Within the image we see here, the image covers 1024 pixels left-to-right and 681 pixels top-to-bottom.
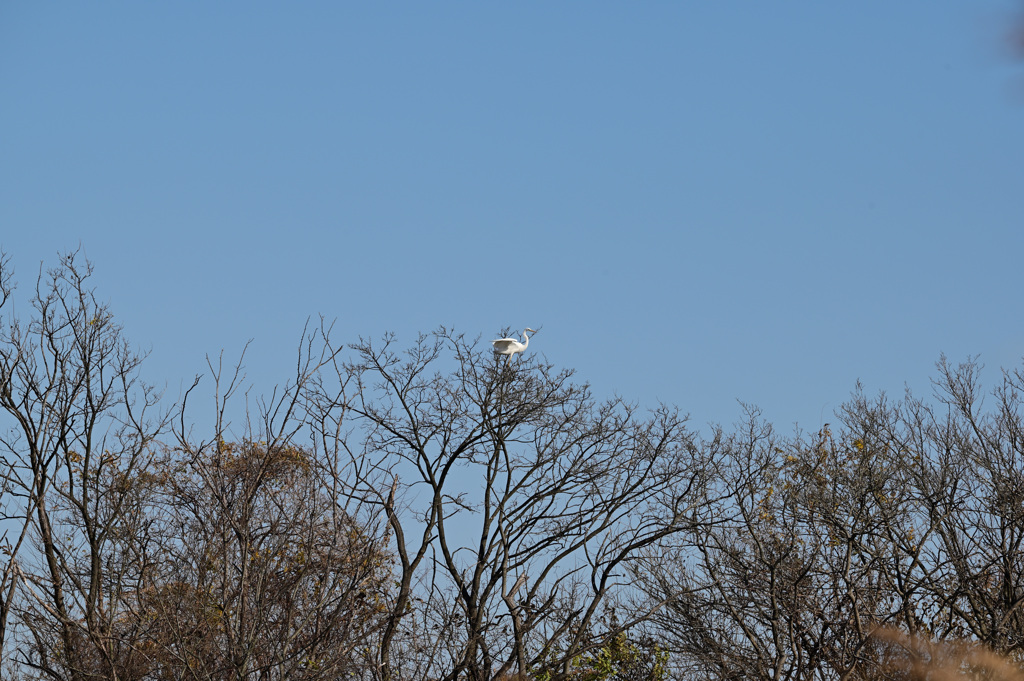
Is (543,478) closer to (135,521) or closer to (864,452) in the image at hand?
(864,452)

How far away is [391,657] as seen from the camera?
17.2 m

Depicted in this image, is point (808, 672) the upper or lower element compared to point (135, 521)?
lower

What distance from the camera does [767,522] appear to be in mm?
18562

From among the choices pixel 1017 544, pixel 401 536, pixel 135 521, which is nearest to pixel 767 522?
pixel 1017 544

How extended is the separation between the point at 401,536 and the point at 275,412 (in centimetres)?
1232

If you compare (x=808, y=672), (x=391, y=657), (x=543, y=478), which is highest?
(x=543, y=478)

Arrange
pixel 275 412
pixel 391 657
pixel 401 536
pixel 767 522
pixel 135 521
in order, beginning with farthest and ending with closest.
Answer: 1. pixel 401 536
2. pixel 767 522
3. pixel 391 657
4. pixel 135 521
5. pixel 275 412

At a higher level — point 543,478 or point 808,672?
point 543,478

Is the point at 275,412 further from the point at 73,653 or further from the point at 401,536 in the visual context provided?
the point at 401,536

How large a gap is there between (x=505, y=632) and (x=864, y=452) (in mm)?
7143

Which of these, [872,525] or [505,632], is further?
[505,632]

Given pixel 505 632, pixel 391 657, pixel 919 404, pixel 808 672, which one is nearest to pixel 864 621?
pixel 808 672

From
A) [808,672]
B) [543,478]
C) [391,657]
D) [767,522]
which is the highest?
[543,478]

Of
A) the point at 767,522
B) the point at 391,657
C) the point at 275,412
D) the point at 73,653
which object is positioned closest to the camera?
the point at 275,412
